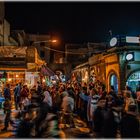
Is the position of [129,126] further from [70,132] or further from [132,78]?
[132,78]

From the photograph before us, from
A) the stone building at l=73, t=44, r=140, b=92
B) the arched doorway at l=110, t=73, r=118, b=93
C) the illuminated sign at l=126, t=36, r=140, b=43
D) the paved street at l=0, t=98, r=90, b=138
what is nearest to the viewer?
the paved street at l=0, t=98, r=90, b=138

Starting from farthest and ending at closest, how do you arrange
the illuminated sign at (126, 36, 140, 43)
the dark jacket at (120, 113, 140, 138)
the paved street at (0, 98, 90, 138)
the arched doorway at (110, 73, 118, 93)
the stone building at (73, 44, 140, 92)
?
the arched doorway at (110, 73, 118, 93), the illuminated sign at (126, 36, 140, 43), the stone building at (73, 44, 140, 92), the paved street at (0, 98, 90, 138), the dark jacket at (120, 113, 140, 138)

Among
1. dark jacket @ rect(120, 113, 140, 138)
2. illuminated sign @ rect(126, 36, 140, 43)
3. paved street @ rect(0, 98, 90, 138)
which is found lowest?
paved street @ rect(0, 98, 90, 138)

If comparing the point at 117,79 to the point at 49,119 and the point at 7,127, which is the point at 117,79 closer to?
the point at 7,127

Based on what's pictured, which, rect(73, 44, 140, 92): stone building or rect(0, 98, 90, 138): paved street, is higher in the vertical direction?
rect(73, 44, 140, 92): stone building

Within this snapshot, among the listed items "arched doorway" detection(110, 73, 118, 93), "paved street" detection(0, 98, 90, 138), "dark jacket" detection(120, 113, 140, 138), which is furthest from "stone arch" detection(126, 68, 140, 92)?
"dark jacket" detection(120, 113, 140, 138)

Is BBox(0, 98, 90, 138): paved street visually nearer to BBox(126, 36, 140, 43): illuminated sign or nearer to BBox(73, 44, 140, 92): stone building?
BBox(73, 44, 140, 92): stone building

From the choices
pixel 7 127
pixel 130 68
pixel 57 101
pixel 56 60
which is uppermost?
pixel 56 60

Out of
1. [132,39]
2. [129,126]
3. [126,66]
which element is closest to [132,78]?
[126,66]

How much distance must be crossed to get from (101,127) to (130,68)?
16.5 m

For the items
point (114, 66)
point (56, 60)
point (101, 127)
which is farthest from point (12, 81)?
point (56, 60)

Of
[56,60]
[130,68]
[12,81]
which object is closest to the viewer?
[130,68]

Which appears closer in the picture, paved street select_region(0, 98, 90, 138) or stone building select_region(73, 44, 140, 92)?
paved street select_region(0, 98, 90, 138)

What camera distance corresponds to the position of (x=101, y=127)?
8367 millimetres
